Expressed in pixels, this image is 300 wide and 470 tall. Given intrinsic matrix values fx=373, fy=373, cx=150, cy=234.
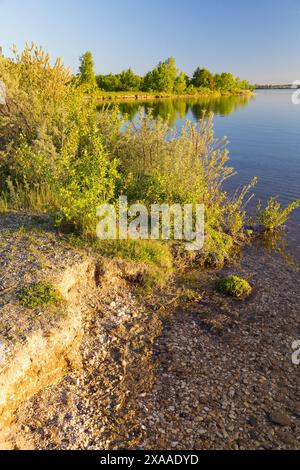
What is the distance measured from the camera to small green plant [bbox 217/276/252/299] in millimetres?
9005

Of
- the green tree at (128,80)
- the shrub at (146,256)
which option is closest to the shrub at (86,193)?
the shrub at (146,256)

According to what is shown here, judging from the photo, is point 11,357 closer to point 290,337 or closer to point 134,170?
point 290,337

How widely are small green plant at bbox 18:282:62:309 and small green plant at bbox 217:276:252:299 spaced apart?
4.08 m

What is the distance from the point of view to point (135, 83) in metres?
107

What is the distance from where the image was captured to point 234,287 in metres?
9.02

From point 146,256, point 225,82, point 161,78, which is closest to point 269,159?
point 146,256

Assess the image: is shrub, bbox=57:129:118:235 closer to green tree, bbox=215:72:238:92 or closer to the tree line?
the tree line

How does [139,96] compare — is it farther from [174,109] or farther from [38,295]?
[38,295]

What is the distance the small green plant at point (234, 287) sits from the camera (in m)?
9.01

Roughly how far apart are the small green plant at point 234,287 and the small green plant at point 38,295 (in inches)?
161

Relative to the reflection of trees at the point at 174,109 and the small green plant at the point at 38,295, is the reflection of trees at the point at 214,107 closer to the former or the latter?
the reflection of trees at the point at 174,109

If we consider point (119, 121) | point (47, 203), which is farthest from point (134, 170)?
point (47, 203)

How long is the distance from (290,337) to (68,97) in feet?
35.5

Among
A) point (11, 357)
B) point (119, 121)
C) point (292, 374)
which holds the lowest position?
point (292, 374)
